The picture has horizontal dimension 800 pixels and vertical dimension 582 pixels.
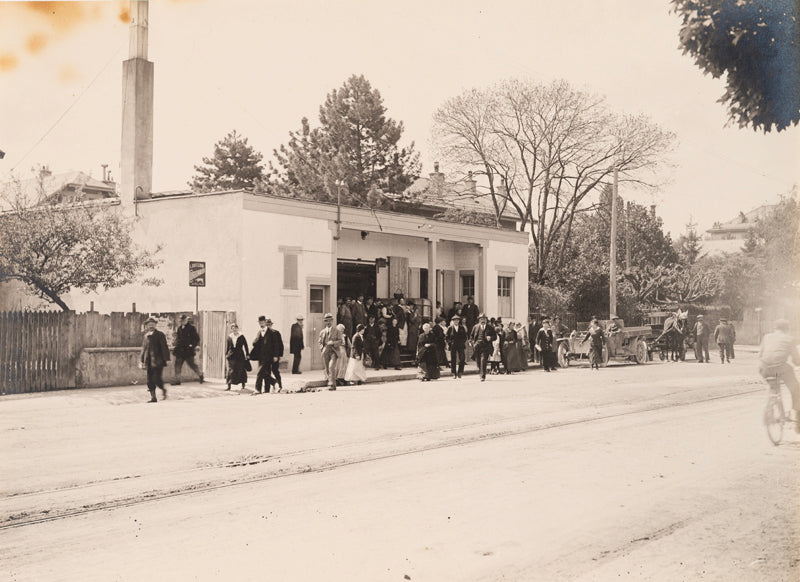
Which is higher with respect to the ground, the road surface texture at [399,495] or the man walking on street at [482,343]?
the man walking on street at [482,343]

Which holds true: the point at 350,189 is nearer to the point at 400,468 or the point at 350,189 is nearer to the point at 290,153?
the point at 290,153

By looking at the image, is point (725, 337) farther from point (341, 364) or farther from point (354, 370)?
point (341, 364)

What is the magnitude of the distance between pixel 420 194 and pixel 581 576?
43286 mm

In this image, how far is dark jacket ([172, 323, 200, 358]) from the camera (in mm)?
18922

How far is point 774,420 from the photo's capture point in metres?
10.2

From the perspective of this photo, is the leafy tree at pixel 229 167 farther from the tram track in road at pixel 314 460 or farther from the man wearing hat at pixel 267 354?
the tram track in road at pixel 314 460

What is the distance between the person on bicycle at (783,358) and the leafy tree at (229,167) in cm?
5476

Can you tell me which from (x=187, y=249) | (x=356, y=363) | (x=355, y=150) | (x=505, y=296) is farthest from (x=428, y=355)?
(x=355, y=150)

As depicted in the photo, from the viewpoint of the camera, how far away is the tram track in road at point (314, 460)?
7.04 metres

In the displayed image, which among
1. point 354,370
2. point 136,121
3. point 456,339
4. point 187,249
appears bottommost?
point 354,370

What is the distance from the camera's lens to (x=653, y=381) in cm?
2136

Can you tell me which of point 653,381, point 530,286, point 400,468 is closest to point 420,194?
point 530,286

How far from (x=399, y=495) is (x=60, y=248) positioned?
16612 mm

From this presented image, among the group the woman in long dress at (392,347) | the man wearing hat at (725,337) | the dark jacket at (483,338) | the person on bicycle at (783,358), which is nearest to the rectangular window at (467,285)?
the woman in long dress at (392,347)
